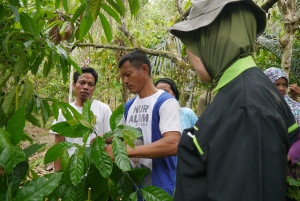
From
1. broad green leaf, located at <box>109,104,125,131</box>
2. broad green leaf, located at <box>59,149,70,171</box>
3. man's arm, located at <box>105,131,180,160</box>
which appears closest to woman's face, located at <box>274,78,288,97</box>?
man's arm, located at <box>105,131,180,160</box>

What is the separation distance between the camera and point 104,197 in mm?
1178

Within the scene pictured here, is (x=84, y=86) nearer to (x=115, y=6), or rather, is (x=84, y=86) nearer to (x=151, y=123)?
(x=151, y=123)

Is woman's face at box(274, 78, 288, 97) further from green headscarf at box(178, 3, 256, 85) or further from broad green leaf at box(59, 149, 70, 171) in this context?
broad green leaf at box(59, 149, 70, 171)

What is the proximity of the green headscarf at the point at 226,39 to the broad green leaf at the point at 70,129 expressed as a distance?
60cm

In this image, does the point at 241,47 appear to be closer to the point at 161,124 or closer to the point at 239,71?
the point at 239,71

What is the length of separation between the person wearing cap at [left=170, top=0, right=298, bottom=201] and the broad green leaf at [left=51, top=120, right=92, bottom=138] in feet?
1.67

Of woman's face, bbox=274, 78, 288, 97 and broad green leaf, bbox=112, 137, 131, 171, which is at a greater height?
woman's face, bbox=274, 78, 288, 97

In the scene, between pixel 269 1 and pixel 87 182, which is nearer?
pixel 87 182

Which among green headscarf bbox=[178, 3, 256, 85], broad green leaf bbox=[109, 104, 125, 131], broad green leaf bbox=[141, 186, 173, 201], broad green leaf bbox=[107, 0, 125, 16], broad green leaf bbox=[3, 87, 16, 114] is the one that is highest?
broad green leaf bbox=[107, 0, 125, 16]

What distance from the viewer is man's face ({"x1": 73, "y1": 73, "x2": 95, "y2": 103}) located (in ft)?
8.42

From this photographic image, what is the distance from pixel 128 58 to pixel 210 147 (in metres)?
1.26

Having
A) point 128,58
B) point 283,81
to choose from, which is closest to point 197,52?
point 128,58

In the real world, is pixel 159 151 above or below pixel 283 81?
below

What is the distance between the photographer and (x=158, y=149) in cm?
142
